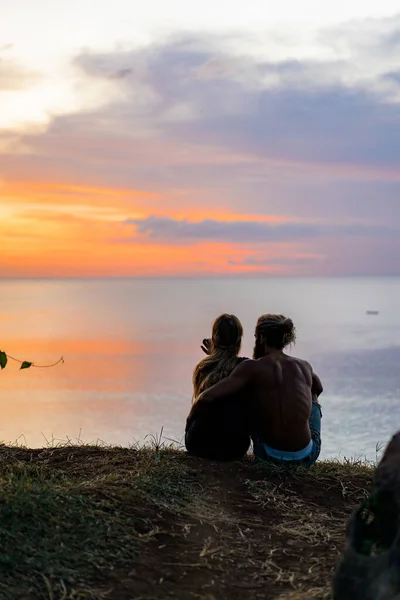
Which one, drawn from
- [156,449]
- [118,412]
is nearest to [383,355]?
[118,412]

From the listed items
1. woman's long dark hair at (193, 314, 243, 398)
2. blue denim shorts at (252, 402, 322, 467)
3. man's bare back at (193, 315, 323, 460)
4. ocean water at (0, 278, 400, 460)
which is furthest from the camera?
ocean water at (0, 278, 400, 460)

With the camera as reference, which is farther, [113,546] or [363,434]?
[363,434]

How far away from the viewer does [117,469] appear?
7.13 m

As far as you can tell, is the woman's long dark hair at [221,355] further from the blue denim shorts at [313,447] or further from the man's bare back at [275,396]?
the blue denim shorts at [313,447]

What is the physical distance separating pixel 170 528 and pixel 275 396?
6.87 feet

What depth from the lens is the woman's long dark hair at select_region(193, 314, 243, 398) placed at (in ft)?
25.2

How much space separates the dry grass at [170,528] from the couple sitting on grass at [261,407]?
224mm

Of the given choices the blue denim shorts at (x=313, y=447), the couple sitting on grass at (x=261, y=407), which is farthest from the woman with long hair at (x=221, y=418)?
the blue denim shorts at (x=313, y=447)

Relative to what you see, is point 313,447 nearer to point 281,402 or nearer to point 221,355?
point 281,402

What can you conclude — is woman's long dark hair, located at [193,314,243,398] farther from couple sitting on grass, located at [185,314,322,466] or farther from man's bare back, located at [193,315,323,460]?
man's bare back, located at [193,315,323,460]

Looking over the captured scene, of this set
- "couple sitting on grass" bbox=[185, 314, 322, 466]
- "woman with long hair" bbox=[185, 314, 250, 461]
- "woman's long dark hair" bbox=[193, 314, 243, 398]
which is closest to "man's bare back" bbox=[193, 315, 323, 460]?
"couple sitting on grass" bbox=[185, 314, 322, 466]

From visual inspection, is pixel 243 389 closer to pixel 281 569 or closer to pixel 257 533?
pixel 257 533

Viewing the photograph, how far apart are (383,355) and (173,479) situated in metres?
63.4

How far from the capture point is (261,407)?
7.46 metres
